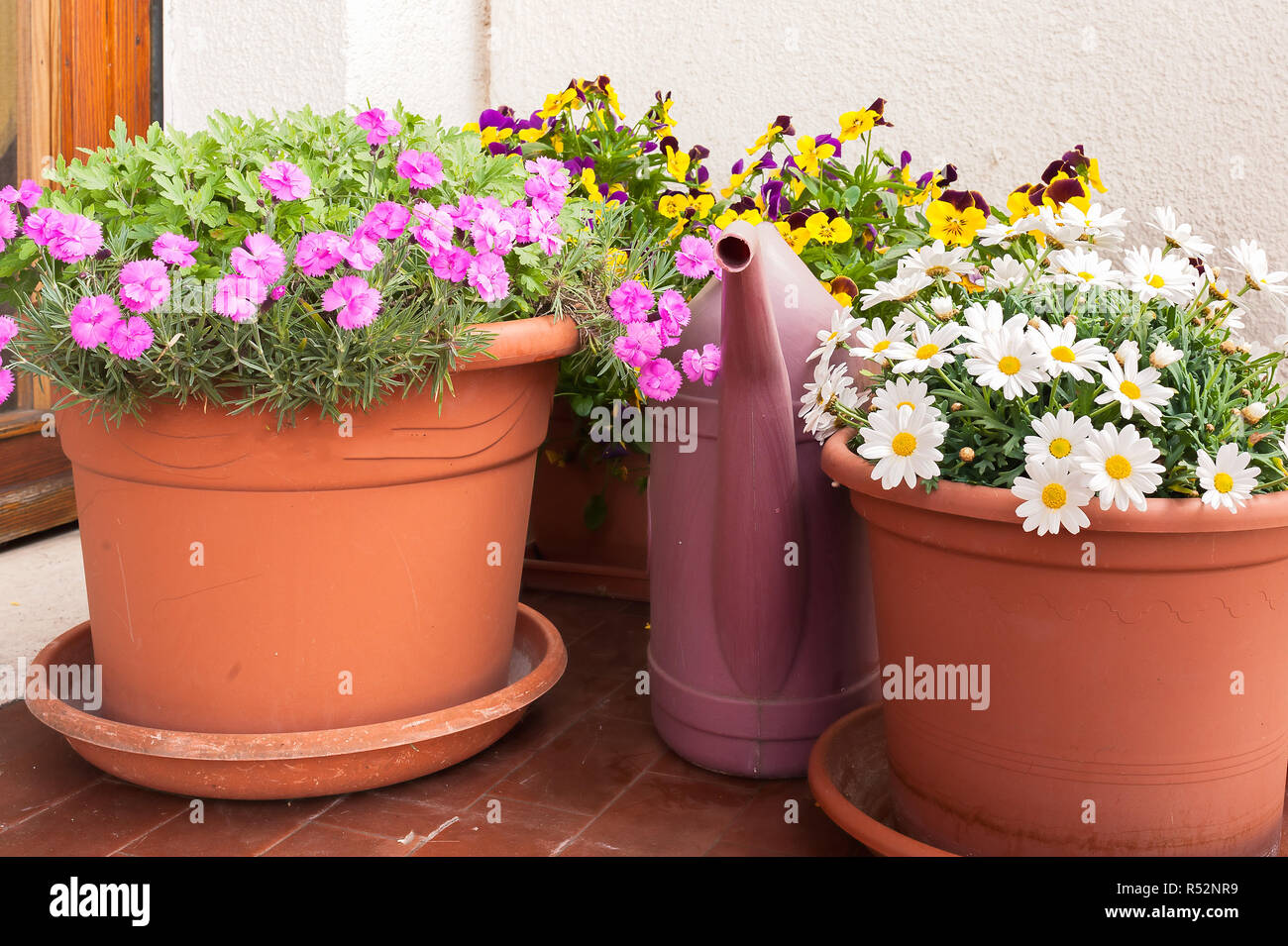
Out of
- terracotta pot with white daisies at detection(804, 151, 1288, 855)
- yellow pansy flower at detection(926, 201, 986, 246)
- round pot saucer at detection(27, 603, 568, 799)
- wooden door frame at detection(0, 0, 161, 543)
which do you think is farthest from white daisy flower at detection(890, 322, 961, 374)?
wooden door frame at detection(0, 0, 161, 543)

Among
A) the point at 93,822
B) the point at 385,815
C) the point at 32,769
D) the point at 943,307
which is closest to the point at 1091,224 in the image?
the point at 943,307

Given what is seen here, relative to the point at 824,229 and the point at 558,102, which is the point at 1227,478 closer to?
the point at 824,229

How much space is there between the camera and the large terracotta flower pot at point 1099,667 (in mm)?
1170

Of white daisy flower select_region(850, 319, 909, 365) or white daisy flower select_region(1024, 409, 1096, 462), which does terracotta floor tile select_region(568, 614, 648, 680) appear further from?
white daisy flower select_region(1024, 409, 1096, 462)

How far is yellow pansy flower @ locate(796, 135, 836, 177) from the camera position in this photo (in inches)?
84.8

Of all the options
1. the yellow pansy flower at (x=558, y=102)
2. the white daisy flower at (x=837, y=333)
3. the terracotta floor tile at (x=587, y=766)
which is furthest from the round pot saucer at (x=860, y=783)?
the yellow pansy flower at (x=558, y=102)

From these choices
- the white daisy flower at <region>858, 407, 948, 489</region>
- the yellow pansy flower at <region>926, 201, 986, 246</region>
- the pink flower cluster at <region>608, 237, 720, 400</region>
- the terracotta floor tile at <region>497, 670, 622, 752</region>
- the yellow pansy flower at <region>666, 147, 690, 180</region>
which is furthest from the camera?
the yellow pansy flower at <region>666, 147, 690, 180</region>

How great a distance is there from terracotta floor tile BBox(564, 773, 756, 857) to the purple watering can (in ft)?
0.22

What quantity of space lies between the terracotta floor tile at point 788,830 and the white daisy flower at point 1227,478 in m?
0.65

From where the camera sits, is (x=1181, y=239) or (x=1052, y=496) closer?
(x=1052, y=496)

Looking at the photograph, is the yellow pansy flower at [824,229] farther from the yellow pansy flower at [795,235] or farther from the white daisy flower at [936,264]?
the white daisy flower at [936,264]

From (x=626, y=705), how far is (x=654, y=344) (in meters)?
0.70

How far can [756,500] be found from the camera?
1.54m
